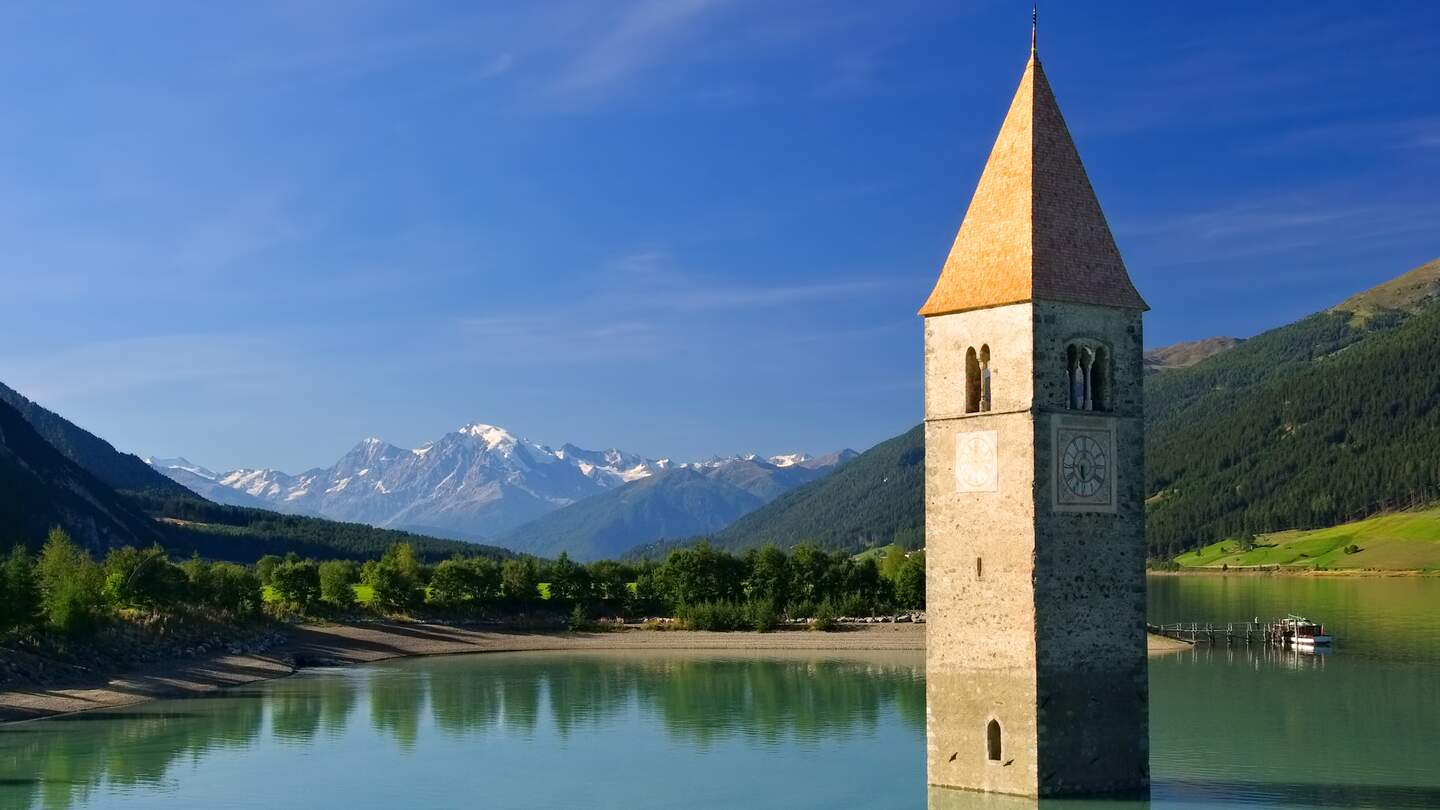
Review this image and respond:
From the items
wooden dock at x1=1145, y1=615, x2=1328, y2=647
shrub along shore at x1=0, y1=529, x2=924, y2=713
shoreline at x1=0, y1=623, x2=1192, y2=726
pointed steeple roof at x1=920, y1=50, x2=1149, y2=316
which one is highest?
pointed steeple roof at x1=920, y1=50, x2=1149, y2=316

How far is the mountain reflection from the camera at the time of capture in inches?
2179

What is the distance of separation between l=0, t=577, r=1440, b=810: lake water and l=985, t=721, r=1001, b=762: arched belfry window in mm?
1159

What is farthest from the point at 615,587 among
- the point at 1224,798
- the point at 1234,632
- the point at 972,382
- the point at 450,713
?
the point at 972,382

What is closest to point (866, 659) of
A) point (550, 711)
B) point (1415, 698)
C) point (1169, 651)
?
point (1169, 651)

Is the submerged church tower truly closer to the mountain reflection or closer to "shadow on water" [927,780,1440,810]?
"shadow on water" [927,780,1440,810]

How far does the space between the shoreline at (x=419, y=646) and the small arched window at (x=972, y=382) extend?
5048 cm

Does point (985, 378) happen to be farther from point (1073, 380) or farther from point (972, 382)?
point (1073, 380)

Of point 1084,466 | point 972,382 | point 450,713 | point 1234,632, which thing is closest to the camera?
point 1084,466

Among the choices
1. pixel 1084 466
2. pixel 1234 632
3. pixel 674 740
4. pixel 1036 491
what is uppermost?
pixel 1084 466

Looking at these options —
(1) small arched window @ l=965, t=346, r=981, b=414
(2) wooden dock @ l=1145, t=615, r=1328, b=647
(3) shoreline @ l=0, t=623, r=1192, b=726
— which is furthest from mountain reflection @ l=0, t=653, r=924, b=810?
(2) wooden dock @ l=1145, t=615, r=1328, b=647

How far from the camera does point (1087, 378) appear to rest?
40.9m

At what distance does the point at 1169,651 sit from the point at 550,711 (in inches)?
1786

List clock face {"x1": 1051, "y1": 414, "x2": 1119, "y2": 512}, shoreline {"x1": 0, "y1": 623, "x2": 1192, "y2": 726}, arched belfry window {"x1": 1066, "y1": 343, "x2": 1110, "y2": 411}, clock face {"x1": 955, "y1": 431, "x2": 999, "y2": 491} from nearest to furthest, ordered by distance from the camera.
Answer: clock face {"x1": 1051, "y1": 414, "x2": 1119, "y2": 512}
clock face {"x1": 955, "y1": 431, "x2": 999, "y2": 491}
arched belfry window {"x1": 1066, "y1": 343, "x2": 1110, "y2": 411}
shoreline {"x1": 0, "y1": 623, "x2": 1192, "y2": 726}

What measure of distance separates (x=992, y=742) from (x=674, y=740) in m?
23.1
